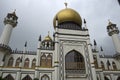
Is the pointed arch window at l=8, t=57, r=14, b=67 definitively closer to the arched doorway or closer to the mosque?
the mosque

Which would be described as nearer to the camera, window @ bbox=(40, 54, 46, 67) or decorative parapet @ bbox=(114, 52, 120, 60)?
window @ bbox=(40, 54, 46, 67)

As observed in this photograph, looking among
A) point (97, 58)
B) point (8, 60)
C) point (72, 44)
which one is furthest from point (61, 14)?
point (8, 60)

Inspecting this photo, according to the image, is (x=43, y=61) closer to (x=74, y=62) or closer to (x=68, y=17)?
(x=74, y=62)

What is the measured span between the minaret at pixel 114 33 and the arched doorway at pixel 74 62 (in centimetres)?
1058

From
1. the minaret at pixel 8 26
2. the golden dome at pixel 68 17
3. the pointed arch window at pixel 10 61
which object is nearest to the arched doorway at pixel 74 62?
the golden dome at pixel 68 17

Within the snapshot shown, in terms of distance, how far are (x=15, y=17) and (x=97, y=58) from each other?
18641 mm

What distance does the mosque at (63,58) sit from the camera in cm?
1800

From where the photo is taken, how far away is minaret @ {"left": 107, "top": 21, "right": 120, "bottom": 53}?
85.3 feet

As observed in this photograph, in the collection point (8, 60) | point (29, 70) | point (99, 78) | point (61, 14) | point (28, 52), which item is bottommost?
point (99, 78)

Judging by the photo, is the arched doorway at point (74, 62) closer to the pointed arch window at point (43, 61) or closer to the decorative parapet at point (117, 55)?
the pointed arch window at point (43, 61)

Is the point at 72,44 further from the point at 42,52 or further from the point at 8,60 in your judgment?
the point at 8,60

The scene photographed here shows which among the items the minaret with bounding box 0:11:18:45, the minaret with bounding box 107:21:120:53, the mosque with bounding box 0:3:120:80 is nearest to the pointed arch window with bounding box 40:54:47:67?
the mosque with bounding box 0:3:120:80

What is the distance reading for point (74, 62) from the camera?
1888cm

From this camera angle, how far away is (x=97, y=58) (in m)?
23.3
